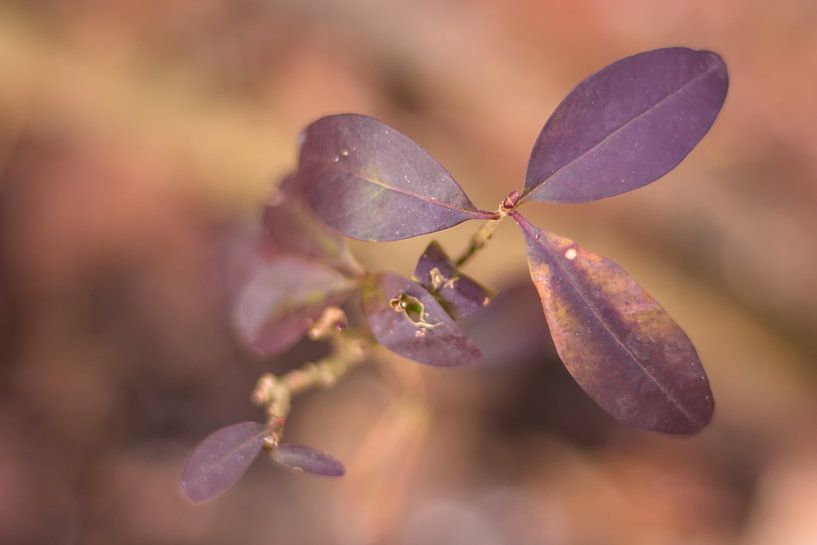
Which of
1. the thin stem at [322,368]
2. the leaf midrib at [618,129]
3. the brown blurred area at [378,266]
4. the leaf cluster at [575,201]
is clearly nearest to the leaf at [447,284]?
the leaf cluster at [575,201]

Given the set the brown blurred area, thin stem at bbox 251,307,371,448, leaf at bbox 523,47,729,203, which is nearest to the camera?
leaf at bbox 523,47,729,203

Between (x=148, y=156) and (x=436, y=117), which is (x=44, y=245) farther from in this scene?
(x=436, y=117)

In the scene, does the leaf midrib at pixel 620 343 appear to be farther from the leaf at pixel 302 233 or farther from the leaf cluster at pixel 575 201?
the leaf at pixel 302 233

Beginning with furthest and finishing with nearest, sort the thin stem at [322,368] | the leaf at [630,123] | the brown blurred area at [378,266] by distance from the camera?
1. the brown blurred area at [378,266]
2. the thin stem at [322,368]
3. the leaf at [630,123]

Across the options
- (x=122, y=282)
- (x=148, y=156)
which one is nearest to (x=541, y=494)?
(x=122, y=282)

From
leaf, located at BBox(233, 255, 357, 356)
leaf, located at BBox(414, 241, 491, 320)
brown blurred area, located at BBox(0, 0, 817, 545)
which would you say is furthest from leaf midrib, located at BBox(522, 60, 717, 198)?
brown blurred area, located at BBox(0, 0, 817, 545)

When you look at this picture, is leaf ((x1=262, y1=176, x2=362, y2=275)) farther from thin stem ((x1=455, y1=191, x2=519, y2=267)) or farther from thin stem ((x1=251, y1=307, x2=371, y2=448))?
thin stem ((x1=455, y1=191, x2=519, y2=267))
